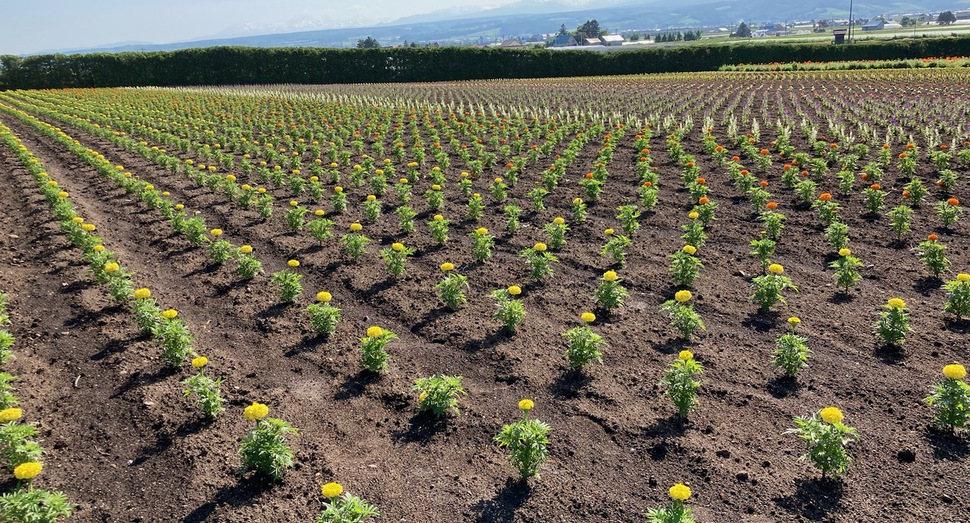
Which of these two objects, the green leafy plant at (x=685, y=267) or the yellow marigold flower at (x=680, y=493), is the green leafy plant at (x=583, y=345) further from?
the green leafy plant at (x=685, y=267)

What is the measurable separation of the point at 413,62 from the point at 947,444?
49011 millimetres

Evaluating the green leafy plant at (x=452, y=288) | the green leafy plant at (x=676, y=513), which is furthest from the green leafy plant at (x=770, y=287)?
the green leafy plant at (x=676, y=513)

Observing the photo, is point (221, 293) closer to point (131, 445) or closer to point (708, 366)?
point (131, 445)

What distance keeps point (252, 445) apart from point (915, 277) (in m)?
7.61

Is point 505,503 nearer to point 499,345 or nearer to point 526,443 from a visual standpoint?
point 526,443

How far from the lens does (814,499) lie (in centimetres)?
423

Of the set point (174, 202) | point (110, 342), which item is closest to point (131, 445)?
point (110, 342)

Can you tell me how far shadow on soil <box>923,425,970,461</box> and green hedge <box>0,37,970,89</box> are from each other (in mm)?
47267

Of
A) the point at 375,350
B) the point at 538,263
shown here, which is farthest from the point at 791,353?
the point at 375,350

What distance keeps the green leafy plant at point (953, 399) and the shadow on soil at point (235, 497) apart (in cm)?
492

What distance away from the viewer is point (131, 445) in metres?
4.84

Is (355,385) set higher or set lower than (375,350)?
lower

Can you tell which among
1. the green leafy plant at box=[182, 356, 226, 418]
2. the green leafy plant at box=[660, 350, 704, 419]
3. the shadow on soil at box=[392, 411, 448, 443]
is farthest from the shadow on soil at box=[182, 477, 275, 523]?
the green leafy plant at box=[660, 350, 704, 419]

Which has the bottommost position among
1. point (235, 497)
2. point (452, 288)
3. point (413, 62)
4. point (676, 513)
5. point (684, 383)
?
point (235, 497)
